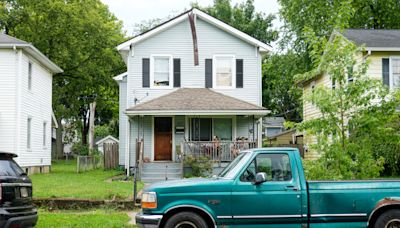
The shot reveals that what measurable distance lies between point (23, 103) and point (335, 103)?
17150 millimetres

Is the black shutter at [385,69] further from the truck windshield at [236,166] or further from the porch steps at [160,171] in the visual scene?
the truck windshield at [236,166]

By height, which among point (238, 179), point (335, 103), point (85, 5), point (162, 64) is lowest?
point (238, 179)

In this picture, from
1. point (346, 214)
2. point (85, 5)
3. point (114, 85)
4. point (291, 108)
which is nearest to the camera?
point (346, 214)

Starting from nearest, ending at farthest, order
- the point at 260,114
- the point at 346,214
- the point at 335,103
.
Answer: the point at 346,214 → the point at 335,103 → the point at 260,114

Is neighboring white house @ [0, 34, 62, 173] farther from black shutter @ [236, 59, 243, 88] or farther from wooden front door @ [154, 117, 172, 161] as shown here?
black shutter @ [236, 59, 243, 88]

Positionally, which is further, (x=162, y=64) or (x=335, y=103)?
(x=162, y=64)

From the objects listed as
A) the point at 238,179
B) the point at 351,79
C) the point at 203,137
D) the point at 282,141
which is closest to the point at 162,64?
the point at 203,137

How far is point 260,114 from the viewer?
22250mm

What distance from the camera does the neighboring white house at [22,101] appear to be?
23.1 m

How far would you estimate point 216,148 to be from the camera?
21953 millimetres

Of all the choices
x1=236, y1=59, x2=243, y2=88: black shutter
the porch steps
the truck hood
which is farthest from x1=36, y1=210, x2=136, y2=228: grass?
x1=236, y1=59, x2=243, y2=88: black shutter

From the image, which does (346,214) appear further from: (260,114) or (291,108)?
(291,108)

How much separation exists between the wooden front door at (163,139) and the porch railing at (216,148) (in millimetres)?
2213

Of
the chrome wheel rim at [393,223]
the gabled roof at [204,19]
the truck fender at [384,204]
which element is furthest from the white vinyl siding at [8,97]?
the chrome wheel rim at [393,223]
